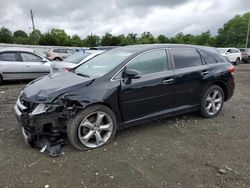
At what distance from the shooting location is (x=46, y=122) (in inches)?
142

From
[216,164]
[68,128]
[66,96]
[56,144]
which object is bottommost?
[216,164]

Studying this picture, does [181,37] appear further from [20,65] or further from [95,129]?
[95,129]

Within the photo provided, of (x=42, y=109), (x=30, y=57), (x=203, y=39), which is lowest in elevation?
(x=42, y=109)

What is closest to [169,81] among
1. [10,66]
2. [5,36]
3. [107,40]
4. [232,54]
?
[10,66]

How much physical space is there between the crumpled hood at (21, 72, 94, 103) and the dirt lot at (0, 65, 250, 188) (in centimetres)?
82

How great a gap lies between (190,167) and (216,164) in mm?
398

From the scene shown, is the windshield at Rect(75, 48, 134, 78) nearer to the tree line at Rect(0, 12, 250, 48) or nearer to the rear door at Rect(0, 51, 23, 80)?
the rear door at Rect(0, 51, 23, 80)

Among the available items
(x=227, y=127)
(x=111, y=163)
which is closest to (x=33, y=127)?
(x=111, y=163)

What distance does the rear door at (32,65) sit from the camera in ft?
32.4

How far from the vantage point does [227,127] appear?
16.2 ft

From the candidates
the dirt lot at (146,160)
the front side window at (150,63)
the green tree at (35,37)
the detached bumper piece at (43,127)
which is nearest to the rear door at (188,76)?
the front side window at (150,63)

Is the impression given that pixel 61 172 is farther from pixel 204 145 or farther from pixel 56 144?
pixel 204 145

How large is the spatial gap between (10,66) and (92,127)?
23.0 ft

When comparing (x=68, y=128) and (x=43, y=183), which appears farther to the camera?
(x=68, y=128)
